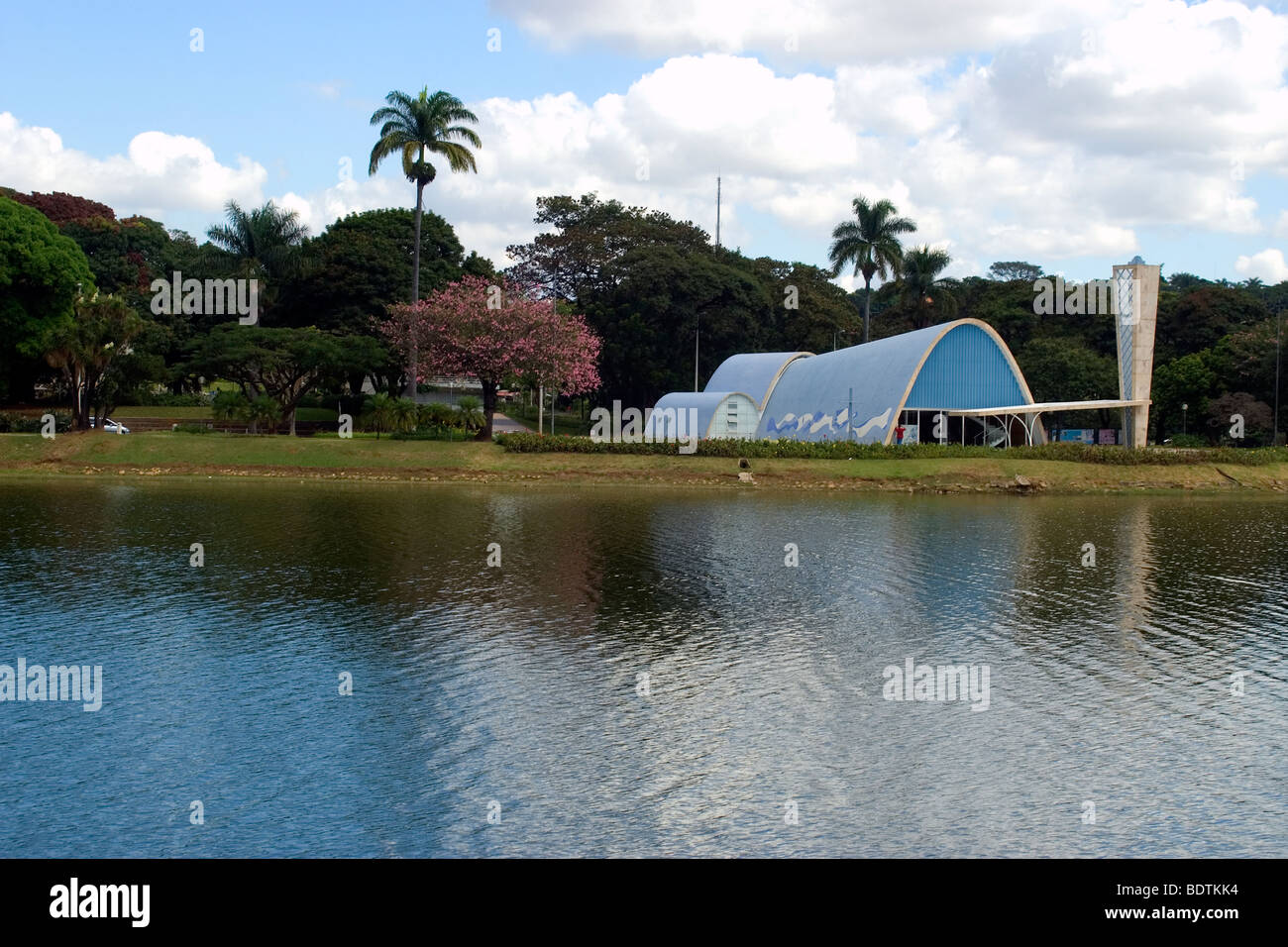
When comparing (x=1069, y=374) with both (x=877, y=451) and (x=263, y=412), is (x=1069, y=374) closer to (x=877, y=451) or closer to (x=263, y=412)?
(x=877, y=451)

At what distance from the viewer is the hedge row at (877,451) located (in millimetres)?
54688

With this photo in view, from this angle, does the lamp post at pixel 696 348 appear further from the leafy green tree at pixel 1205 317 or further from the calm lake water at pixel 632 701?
the calm lake water at pixel 632 701

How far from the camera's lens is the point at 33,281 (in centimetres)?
5709

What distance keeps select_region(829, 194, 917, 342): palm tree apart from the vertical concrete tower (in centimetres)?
2786

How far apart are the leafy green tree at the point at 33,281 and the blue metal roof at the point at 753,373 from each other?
43.0 meters

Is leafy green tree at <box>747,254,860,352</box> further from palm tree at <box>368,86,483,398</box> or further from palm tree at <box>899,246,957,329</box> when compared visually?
palm tree at <box>368,86,483,398</box>

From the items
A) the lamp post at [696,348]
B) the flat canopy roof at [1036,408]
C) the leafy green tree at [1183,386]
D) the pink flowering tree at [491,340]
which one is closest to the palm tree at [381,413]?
the pink flowering tree at [491,340]

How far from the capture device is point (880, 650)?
18.1m

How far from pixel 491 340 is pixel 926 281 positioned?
145 ft

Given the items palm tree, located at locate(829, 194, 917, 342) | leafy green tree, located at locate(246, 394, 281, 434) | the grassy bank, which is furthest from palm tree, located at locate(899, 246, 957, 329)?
leafy green tree, located at locate(246, 394, 281, 434)

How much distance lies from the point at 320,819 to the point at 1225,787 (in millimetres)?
9759

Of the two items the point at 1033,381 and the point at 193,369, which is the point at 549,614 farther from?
the point at 1033,381

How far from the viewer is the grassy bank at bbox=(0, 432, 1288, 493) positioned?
166 feet
